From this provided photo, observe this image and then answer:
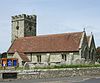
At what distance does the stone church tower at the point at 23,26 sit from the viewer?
64.2 meters

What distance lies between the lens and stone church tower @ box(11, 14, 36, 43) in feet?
211

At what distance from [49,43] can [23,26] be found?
1195 cm

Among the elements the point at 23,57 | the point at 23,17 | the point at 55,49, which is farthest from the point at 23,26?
the point at 55,49

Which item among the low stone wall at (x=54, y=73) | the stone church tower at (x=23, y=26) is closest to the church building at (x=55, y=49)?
the stone church tower at (x=23, y=26)

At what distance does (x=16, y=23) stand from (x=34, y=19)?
16.6 feet

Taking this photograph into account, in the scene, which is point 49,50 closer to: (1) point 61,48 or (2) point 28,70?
(1) point 61,48

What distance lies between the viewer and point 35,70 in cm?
3662

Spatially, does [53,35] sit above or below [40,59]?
above

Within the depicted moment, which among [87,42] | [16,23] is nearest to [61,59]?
[87,42]

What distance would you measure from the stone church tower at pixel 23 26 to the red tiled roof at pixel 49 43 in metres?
4.39

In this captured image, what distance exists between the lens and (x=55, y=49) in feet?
172

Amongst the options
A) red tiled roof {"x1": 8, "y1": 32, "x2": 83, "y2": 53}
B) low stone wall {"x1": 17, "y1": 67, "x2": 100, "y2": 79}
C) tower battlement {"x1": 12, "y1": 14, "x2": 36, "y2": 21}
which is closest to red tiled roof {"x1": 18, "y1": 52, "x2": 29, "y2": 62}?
red tiled roof {"x1": 8, "y1": 32, "x2": 83, "y2": 53}

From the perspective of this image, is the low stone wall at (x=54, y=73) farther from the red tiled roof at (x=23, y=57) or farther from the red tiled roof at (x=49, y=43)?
the red tiled roof at (x=23, y=57)

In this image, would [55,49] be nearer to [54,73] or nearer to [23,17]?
[54,73]
